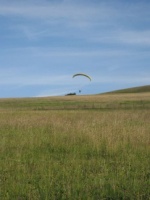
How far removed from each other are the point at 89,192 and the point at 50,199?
0.80 metres

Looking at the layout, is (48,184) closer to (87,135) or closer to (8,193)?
(8,193)

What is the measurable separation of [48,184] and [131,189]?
5.80ft

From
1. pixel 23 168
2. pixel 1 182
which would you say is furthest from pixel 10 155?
pixel 1 182

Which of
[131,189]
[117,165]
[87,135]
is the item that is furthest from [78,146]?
[131,189]

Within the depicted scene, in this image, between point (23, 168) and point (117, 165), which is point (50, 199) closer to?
point (23, 168)

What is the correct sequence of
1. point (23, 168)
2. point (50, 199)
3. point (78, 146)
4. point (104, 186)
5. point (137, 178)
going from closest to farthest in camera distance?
point (50, 199) → point (104, 186) → point (137, 178) → point (23, 168) → point (78, 146)

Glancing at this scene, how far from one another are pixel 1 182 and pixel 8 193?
0.74 m

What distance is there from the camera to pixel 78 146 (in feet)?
40.3

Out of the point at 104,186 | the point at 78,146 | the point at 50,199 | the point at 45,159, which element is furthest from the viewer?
the point at 78,146

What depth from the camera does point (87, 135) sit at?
14.0 metres

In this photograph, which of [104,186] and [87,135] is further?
[87,135]

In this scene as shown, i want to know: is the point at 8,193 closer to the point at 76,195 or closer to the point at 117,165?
the point at 76,195

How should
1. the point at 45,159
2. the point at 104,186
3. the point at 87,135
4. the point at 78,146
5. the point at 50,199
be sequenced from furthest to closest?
1. the point at 87,135
2. the point at 78,146
3. the point at 45,159
4. the point at 104,186
5. the point at 50,199

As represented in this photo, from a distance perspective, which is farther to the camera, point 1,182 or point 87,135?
point 87,135
